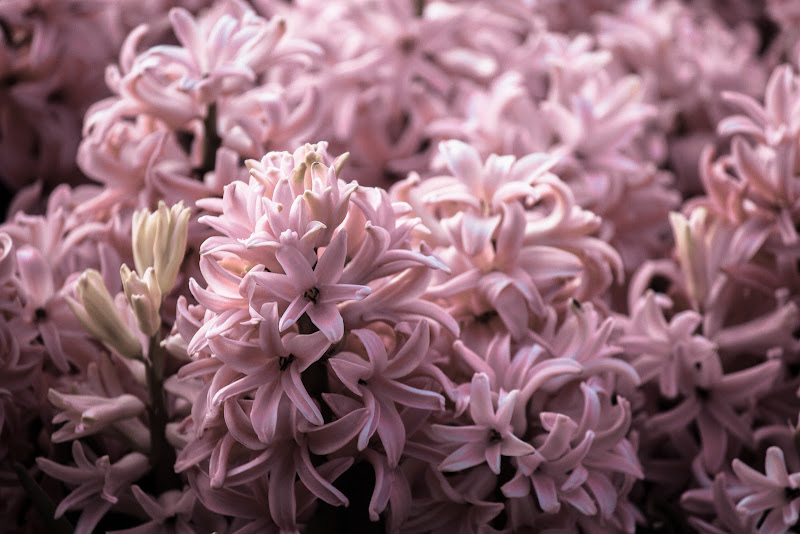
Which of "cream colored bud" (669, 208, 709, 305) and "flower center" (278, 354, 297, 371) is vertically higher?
"flower center" (278, 354, 297, 371)

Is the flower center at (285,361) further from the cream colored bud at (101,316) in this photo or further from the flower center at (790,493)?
the flower center at (790,493)

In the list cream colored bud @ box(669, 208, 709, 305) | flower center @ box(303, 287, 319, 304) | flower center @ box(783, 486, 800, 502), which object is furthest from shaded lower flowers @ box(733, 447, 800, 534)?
flower center @ box(303, 287, 319, 304)

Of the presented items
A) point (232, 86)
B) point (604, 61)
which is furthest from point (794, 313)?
point (232, 86)

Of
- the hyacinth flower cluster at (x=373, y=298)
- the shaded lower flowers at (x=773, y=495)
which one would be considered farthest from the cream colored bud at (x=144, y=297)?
the shaded lower flowers at (x=773, y=495)

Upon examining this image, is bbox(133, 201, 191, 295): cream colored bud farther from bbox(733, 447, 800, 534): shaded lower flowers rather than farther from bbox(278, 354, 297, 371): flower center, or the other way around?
bbox(733, 447, 800, 534): shaded lower flowers

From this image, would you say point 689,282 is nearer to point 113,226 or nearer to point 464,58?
point 464,58

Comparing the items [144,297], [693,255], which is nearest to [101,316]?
[144,297]
